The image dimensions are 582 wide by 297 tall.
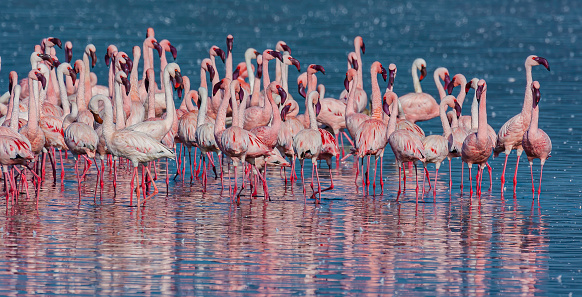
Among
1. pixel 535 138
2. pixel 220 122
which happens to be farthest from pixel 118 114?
pixel 535 138

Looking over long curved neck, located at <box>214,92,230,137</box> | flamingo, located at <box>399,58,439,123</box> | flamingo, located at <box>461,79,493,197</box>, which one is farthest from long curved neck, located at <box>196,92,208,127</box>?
flamingo, located at <box>399,58,439,123</box>

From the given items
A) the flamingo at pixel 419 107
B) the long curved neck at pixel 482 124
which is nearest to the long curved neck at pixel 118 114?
the long curved neck at pixel 482 124

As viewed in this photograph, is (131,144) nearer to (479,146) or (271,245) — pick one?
(271,245)

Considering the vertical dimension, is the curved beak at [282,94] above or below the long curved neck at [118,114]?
above

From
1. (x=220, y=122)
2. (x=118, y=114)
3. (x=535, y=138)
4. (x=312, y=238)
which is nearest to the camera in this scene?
(x=312, y=238)

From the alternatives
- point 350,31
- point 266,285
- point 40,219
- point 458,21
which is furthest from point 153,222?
point 458,21

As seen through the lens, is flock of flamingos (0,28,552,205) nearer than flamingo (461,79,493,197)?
Yes

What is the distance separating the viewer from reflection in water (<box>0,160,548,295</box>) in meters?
8.30

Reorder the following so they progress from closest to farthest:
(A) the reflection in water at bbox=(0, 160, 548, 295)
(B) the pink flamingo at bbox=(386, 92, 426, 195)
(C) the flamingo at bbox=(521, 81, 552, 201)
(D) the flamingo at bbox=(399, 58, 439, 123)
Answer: (A) the reflection in water at bbox=(0, 160, 548, 295)
(B) the pink flamingo at bbox=(386, 92, 426, 195)
(C) the flamingo at bbox=(521, 81, 552, 201)
(D) the flamingo at bbox=(399, 58, 439, 123)

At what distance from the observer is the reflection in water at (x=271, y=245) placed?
830 cm

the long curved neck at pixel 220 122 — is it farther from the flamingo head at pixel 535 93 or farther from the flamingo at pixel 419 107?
the flamingo at pixel 419 107

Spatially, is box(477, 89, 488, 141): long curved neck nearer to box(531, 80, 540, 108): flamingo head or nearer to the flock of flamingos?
the flock of flamingos

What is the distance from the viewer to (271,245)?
959cm

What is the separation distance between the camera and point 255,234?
1005 cm
